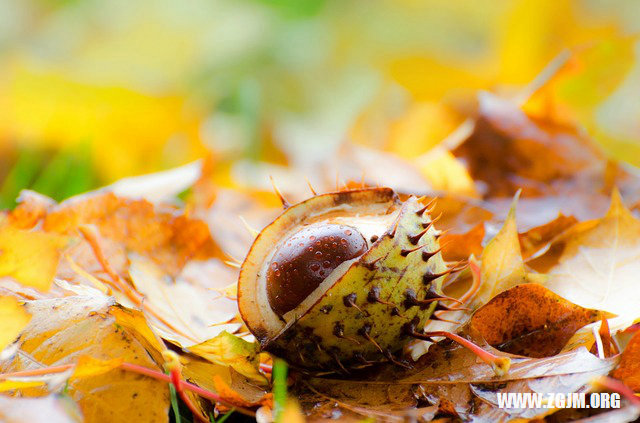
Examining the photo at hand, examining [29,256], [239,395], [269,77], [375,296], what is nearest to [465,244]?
[375,296]

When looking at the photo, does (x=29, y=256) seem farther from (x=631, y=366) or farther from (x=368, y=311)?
(x=631, y=366)

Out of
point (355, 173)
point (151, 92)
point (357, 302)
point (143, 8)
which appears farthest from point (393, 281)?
point (143, 8)

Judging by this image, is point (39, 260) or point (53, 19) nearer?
point (39, 260)

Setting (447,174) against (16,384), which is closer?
(16,384)

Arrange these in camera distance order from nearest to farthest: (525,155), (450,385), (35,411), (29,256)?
(35,411) → (450,385) → (29,256) → (525,155)

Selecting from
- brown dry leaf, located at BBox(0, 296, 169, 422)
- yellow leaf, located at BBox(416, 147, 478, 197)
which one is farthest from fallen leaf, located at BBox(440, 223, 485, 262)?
brown dry leaf, located at BBox(0, 296, 169, 422)

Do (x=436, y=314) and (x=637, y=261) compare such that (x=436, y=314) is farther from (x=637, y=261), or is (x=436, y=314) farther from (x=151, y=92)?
(x=151, y=92)
